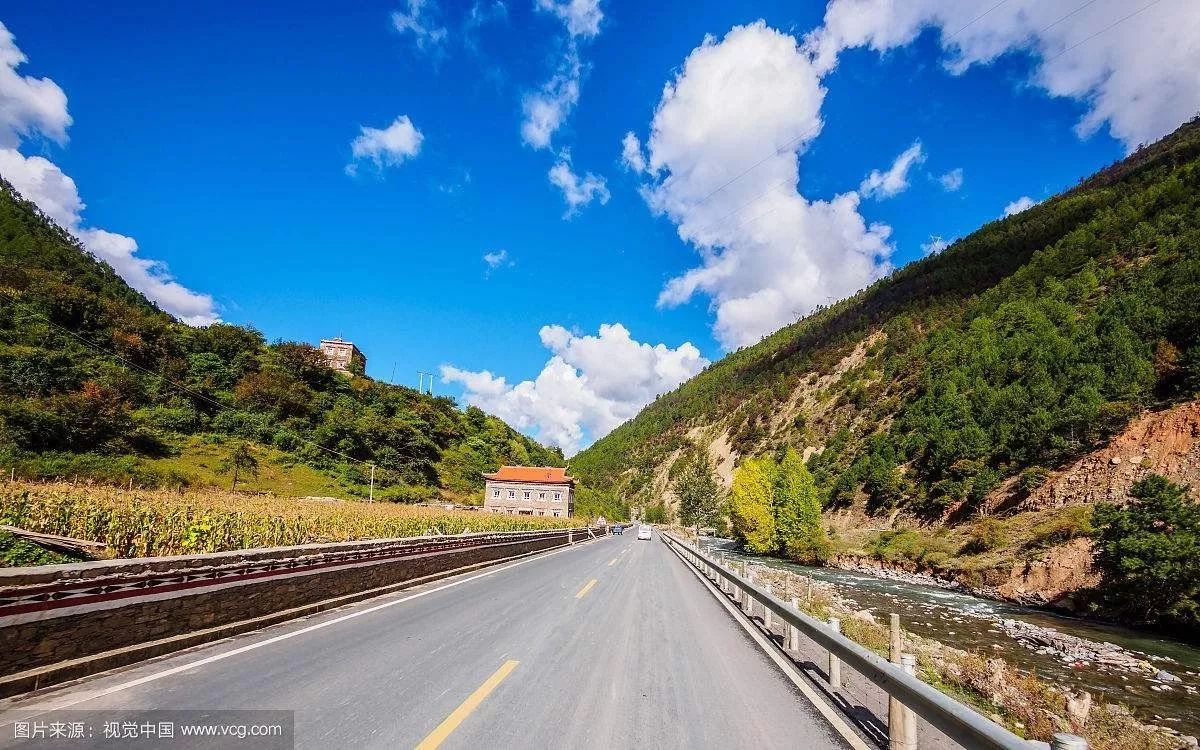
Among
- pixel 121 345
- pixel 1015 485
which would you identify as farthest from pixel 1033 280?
pixel 121 345

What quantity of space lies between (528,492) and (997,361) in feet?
217

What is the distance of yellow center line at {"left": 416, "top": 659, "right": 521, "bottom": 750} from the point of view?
12.3ft

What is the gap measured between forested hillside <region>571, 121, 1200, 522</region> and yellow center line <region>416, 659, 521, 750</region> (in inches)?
1915

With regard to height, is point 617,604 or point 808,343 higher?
point 808,343

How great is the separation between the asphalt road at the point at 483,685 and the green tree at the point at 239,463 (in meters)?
47.7

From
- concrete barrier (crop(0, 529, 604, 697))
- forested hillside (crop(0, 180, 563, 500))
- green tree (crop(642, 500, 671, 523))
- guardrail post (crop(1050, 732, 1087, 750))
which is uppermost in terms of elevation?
forested hillside (crop(0, 180, 563, 500))

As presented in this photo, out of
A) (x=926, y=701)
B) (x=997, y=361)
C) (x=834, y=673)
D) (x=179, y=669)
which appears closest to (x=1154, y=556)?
(x=834, y=673)

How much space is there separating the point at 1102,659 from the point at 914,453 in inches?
2154

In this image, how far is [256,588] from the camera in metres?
7.68

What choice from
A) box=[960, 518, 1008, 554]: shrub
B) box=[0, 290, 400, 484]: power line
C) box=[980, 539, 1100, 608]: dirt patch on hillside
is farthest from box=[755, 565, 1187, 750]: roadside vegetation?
box=[0, 290, 400, 484]: power line

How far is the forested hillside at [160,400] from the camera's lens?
39.2 m

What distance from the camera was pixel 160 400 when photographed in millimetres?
56094

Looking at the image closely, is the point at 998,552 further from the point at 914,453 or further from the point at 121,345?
the point at 121,345

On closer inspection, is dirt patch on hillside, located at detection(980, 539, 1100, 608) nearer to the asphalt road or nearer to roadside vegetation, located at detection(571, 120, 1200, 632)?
roadside vegetation, located at detection(571, 120, 1200, 632)
